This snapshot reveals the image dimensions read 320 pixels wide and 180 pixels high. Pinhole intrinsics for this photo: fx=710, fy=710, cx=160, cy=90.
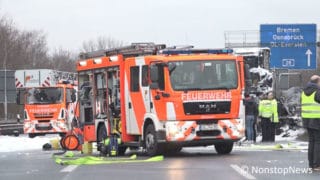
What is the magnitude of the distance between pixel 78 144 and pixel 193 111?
4841mm

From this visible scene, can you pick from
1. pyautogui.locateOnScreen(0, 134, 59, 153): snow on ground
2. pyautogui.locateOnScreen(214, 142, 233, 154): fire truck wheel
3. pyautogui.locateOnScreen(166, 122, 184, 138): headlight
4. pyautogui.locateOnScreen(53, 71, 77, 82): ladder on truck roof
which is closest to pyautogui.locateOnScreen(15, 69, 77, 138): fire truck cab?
pyautogui.locateOnScreen(53, 71, 77, 82): ladder on truck roof

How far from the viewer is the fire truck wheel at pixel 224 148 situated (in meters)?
19.0

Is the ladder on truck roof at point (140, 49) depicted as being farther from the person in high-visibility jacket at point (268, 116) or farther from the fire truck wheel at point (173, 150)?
the person in high-visibility jacket at point (268, 116)

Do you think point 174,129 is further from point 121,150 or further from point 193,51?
point 121,150

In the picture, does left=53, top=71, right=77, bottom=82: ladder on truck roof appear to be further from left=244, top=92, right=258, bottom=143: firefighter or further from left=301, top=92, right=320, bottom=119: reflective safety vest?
left=301, top=92, right=320, bottom=119: reflective safety vest

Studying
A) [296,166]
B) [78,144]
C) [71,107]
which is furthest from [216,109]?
[71,107]

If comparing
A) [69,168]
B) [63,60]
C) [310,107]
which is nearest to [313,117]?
[310,107]

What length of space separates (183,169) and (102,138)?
638cm

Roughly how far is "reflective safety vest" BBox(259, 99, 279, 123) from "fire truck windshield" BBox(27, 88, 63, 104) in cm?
1098

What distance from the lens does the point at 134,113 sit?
18812 millimetres

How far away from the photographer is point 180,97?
17547 mm

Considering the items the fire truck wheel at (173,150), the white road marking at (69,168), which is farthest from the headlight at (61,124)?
the white road marking at (69,168)

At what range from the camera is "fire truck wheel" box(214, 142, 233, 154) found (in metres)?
19.0

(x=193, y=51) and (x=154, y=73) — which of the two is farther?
(x=193, y=51)
